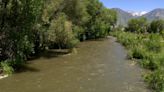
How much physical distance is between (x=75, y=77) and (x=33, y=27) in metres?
9.39

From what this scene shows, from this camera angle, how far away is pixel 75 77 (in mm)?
26562

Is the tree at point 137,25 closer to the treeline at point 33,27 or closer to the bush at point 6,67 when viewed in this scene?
the treeline at point 33,27

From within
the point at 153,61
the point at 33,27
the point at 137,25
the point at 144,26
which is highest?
the point at 33,27

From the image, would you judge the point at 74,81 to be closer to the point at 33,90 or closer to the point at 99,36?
the point at 33,90

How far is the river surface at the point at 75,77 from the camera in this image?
22531 millimetres

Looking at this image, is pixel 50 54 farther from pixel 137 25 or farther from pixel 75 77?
pixel 137 25

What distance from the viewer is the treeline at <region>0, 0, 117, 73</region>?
27766mm

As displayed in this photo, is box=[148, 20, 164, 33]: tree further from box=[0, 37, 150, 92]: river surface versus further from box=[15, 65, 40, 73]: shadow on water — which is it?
box=[15, 65, 40, 73]: shadow on water

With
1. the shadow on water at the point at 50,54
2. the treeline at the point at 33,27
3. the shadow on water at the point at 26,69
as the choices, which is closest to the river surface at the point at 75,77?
the shadow on water at the point at 26,69

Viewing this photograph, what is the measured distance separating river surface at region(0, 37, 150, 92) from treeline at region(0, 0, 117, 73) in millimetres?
2045

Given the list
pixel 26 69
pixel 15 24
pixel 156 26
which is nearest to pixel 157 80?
pixel 26 69

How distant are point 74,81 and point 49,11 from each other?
1485 cm

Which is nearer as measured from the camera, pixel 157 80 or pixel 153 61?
pixel 157 80

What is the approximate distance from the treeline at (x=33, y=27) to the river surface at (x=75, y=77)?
6.71ft
